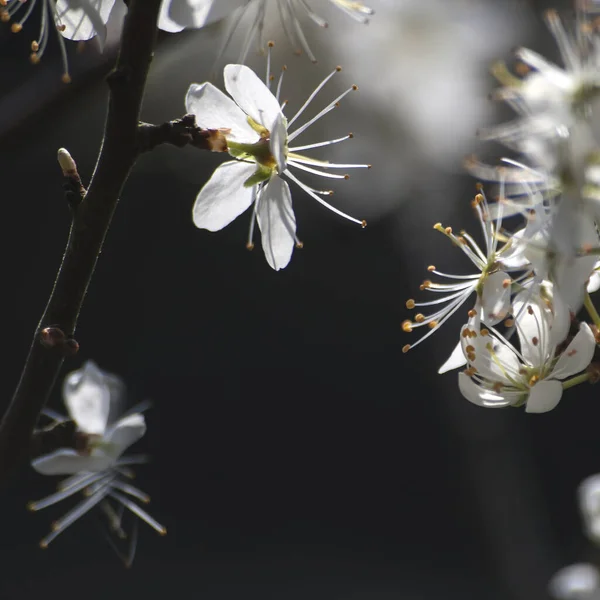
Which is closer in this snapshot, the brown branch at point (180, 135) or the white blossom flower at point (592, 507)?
the brown branch at point (180, 135)

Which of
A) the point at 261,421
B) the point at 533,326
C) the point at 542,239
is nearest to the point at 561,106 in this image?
the point at 542,239

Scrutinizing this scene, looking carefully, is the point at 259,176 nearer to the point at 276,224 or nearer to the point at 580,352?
the point at 276,224

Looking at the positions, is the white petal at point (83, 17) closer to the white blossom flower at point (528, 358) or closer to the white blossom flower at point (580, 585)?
the white blossom flower at point (528, 358)

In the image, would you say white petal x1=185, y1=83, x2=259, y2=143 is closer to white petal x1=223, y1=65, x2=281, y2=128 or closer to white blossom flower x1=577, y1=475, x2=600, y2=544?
white petal x1=223, y1=65, x2=281, y2=128

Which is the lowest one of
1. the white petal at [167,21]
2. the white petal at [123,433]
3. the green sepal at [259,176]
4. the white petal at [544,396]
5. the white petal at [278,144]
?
the white petal at [123,433]

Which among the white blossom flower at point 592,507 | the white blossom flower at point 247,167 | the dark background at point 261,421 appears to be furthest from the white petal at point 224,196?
the dark background at point 261,421
